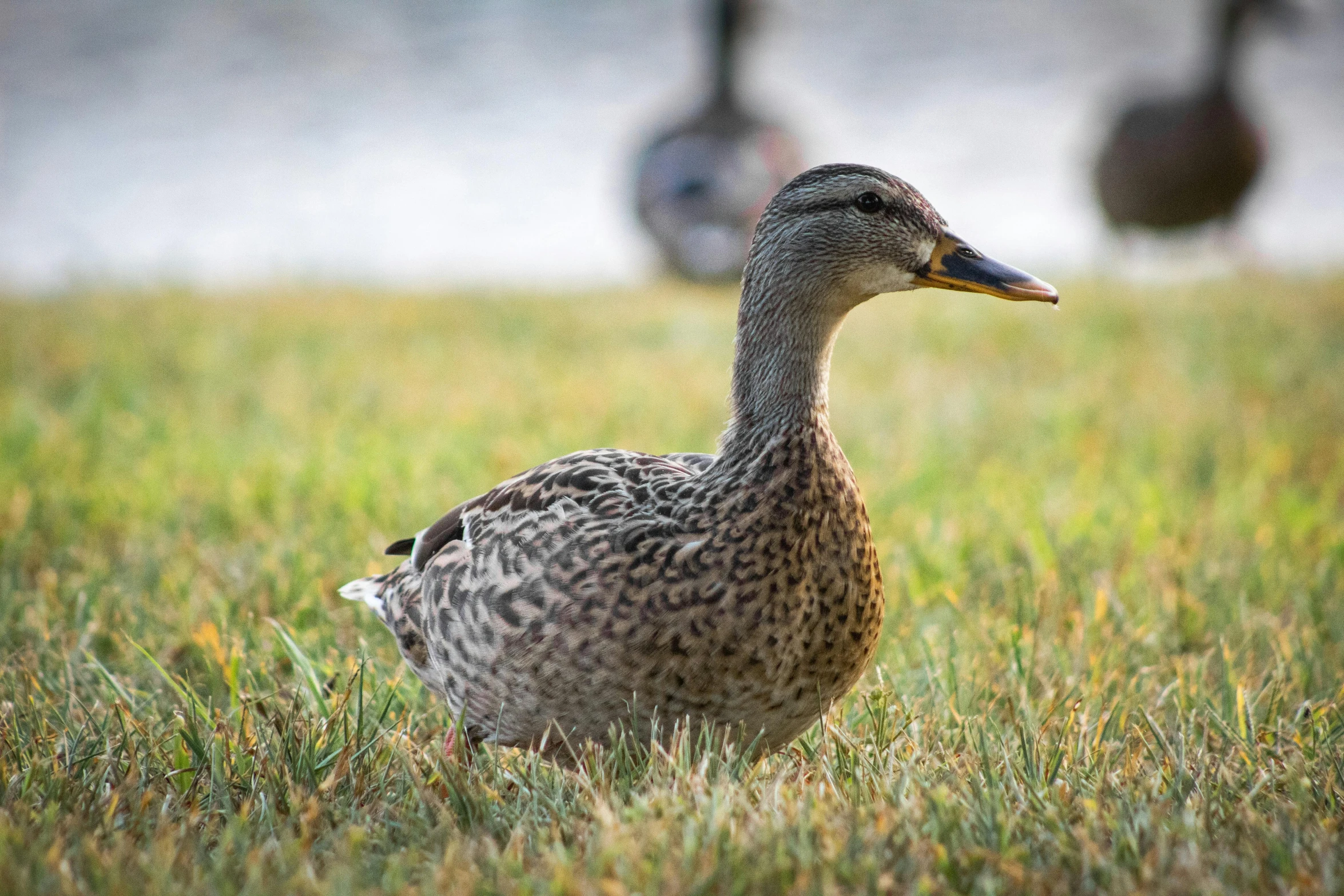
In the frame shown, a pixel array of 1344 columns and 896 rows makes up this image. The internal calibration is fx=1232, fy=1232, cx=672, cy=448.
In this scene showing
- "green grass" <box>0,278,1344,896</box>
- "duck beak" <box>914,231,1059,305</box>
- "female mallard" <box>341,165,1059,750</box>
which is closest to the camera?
"green grass" <box>0,278,1344,896</box>

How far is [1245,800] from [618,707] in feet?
3.50

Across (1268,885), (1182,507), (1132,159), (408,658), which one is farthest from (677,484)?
(1132,159)

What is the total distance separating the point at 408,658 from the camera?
105 inches

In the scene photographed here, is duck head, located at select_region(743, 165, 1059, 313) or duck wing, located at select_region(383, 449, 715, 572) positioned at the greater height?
duck head, located at select_region(743, 165, 1059, 313)

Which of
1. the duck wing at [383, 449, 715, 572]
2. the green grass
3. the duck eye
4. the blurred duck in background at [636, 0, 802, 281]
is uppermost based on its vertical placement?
the blurred duck in background at [636, 0, 802, 281]

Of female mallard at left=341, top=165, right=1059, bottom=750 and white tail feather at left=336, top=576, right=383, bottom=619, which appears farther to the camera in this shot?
white tail feather at left=336, top=576, right=383, bottom=619

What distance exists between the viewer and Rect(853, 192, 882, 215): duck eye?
2385 mm

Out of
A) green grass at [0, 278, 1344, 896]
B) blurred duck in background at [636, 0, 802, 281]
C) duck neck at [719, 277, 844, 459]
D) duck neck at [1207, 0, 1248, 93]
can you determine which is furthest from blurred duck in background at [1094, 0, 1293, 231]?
duck neck at [719, 277, 844, 459]

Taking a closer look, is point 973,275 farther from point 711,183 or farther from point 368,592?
point 711,183

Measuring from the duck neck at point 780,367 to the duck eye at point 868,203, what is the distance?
0.19m

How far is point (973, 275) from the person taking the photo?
7.73ft

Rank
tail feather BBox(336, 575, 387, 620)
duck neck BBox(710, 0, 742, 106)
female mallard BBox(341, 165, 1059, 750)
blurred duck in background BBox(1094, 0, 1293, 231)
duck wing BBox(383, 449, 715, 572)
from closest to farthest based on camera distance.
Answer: female mallard BBox(341, 165, 1059, 750) → duck wing BBox(383, 449, 715, 572) → tail feather BBox(336, 575, 387, 620) → blurred duck in background BBox(1094, 0, 1293, 231) → duck neck BBox(710, 0, 742, 106)

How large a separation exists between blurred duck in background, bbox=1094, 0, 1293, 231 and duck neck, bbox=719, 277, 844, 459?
8.51m

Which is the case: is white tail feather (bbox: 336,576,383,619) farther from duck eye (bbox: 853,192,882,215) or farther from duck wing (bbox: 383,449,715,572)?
duck eye (bbox: 853,192,882,215)
